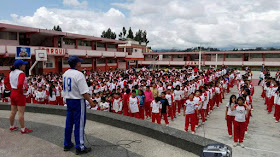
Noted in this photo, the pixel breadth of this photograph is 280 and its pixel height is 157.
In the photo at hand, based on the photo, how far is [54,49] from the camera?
24109mm

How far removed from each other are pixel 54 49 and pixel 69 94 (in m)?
23.2

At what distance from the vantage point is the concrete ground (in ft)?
10.7

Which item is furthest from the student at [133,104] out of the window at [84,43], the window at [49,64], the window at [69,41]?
the window at [84,43]

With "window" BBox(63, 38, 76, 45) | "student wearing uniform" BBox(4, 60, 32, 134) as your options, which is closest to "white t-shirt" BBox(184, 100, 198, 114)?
"student wearing uniform" BBox(4, 60, 32, 134)

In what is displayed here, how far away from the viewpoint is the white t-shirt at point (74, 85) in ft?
10.3

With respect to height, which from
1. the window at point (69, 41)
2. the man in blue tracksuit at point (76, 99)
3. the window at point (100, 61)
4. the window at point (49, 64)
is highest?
the window at point (69, 41)

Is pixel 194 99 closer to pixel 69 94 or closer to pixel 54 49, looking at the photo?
pixel 69 94

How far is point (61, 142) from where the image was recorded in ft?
12.0

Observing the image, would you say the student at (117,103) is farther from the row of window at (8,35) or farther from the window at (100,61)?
the window at (100,61)

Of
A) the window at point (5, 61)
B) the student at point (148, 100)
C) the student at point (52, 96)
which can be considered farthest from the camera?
the window at point (5, 61)

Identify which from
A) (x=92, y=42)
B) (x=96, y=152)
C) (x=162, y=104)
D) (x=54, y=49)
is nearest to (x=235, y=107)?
(x=162, y=104)

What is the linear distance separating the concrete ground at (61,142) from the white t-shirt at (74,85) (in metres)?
0.97

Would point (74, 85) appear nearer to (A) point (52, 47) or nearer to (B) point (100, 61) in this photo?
(A) point (52, 47)

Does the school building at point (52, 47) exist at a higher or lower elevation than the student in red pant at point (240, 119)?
higher
